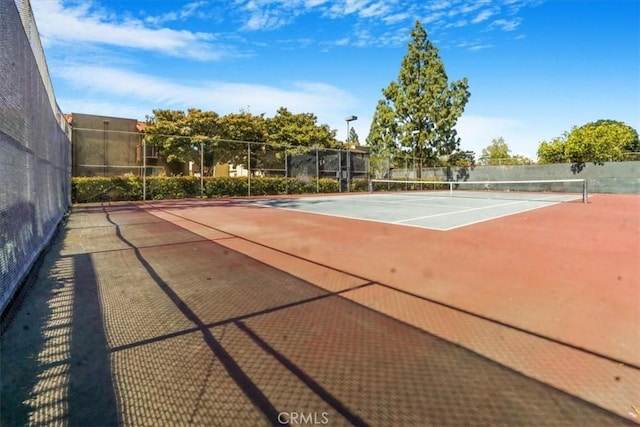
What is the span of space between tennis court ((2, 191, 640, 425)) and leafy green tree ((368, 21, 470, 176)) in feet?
95.0

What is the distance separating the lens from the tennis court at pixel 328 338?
1.87 metres

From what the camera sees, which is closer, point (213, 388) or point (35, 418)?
point (35, 418)

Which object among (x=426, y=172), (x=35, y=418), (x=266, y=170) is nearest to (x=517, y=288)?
(x=35, y=418)

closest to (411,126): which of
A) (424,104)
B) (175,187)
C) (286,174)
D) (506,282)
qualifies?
(424,104)

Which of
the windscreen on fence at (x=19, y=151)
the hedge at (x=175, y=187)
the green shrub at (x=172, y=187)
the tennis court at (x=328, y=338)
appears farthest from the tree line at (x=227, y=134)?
the tennis court at (x=328, y=338)

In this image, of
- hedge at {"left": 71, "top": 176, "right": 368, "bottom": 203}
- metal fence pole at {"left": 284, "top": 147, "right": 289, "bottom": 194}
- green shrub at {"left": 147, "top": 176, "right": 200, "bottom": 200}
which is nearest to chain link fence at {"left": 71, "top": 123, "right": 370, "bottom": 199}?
metal fence pole at {"left": 284, "top": 147, "right": 289, "bottom": 194}

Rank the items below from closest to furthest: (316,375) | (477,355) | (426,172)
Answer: (316,375) < (477,355) < (426,172)

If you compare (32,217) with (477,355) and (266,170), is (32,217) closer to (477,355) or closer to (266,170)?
(477,355)

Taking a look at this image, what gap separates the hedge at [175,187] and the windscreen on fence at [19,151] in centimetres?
1055

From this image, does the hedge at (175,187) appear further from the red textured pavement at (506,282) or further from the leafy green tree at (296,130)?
the red textured pavement at (506,282)

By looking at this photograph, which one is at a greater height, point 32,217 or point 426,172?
point 426,172

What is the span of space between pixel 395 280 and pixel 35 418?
3.31 meters

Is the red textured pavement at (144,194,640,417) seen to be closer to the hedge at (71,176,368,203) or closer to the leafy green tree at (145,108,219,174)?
the hedge at (71,176,368,203)

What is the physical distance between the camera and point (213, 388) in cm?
202
